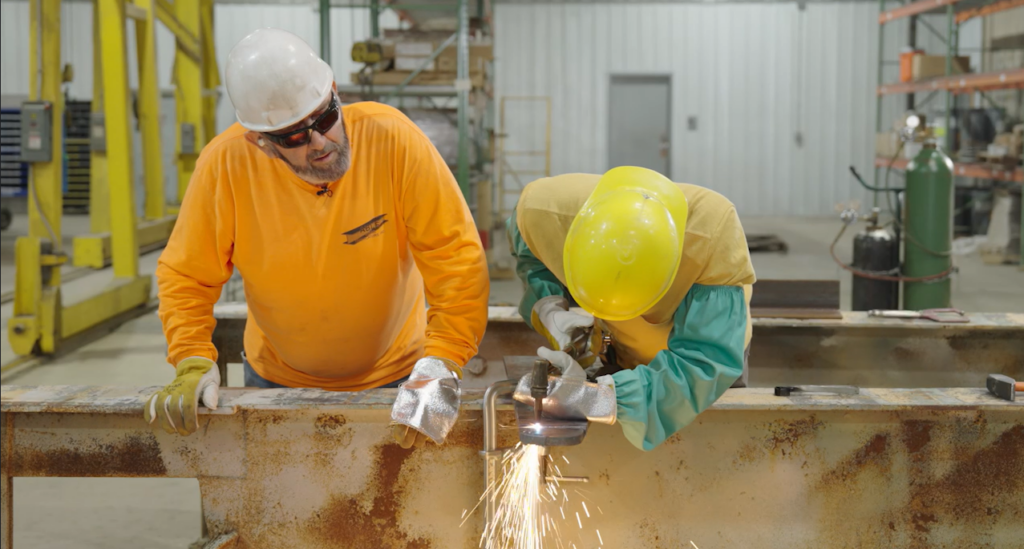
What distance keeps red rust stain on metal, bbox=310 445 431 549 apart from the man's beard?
0.67 meters

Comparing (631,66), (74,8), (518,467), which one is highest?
(74,8)

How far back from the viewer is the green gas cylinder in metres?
4.77

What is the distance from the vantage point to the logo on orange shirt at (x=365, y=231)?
89.2 inches

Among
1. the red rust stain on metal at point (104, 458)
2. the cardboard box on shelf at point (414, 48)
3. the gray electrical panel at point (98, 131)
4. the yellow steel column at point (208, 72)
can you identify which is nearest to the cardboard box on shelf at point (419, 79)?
the cardboard box on shelf at point (414, 48)

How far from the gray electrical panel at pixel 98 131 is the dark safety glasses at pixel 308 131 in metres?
4.73

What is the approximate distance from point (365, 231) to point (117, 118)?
445 cm

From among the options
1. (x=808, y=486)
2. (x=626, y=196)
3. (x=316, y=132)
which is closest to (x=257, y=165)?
(x=316, y=132)

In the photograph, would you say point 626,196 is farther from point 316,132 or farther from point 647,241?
point 316,132

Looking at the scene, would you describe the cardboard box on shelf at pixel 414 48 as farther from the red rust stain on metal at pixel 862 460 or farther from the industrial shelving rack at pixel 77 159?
the industrial shelving rack at pixel 77 159

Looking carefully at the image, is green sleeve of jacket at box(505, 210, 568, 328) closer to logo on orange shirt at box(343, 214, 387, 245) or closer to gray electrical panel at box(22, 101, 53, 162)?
logo on orange shirt at box(343, 214, 387, 245)

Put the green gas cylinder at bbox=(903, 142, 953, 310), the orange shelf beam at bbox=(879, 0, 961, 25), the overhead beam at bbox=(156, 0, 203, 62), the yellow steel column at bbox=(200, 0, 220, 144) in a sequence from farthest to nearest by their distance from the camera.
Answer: the orange shelf beam at bbox=(879, 0, 961, 25) → the yellow steel column at bbox=(200, 0, 220, 144) → the overhead beam at bbox=(156, 0, 203, 62) → the green gas cylinder at bbox=(903, 142, 953, 310)

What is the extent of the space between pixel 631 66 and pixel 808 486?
13673 mm

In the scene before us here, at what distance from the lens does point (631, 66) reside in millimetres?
15109

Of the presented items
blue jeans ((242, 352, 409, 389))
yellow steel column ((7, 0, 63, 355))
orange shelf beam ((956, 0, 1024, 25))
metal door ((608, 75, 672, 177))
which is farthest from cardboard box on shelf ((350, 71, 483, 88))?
metal door ((608, 75, 672, 177))
